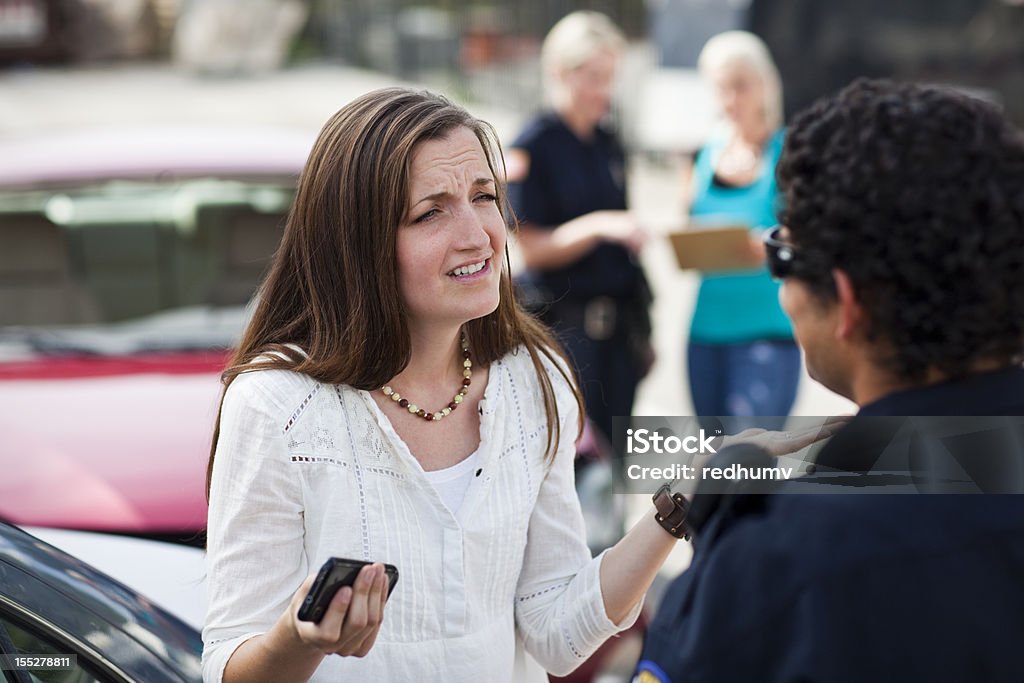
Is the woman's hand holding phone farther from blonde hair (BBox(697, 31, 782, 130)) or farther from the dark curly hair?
blonde hair (BBox(697, 31, 782, 130))

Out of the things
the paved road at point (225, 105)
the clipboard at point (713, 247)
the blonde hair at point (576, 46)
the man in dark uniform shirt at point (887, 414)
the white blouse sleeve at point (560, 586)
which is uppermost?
the man in dark uniform shirt at point (887, 414)

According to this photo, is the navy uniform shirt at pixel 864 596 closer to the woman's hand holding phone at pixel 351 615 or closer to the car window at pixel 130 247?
the woman's hand holding phone at pixel 351 615

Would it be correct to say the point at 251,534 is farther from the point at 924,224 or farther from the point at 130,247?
the point at 130,247

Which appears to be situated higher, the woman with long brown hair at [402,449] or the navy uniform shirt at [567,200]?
the woman with long brown hair at [402,449]

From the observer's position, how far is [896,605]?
1322 mm

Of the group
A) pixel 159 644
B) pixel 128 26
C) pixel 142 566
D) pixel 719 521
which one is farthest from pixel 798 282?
pixel 128 26

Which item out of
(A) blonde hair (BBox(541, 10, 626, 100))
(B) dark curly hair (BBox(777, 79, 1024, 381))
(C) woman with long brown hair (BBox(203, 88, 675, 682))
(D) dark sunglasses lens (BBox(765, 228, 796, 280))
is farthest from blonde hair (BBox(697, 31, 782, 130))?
(B) dark curly hair (BBox(777, 79, 1024, 381))

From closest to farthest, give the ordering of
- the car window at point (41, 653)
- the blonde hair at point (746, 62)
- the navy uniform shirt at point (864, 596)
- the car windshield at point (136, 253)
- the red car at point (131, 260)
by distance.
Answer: the navy uniform shirt at point (864, 596) < the car window at point (41, 653) < the red car at point (131, 260) < the car windshield at point (136, 253) < the blonde hair at point (746, 62)

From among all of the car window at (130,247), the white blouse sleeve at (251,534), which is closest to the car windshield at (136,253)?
the car window at (130,247)

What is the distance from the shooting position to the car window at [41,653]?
1.90 metres

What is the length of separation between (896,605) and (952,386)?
0.27 meters

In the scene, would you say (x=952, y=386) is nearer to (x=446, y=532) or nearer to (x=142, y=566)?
(x=446, y=532)

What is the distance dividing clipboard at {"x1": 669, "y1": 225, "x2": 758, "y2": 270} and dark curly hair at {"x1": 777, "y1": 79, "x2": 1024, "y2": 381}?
304 centimetres

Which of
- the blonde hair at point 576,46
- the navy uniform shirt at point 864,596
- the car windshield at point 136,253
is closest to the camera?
the navy uniform shirt at point 864,596
